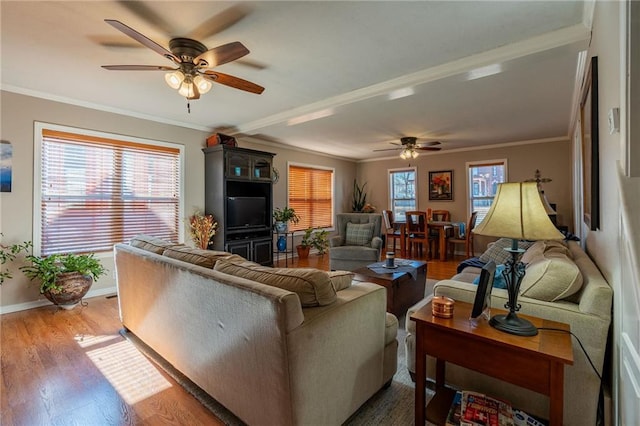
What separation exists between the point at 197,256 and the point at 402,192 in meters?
6.38

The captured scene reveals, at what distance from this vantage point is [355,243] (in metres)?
4.98

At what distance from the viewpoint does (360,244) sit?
494 centimetres

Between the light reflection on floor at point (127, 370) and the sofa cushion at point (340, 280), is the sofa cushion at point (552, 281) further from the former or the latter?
the light reflection on floor at point (127, 370)

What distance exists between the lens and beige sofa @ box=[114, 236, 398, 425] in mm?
1241

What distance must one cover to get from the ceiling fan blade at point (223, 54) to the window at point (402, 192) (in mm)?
5898

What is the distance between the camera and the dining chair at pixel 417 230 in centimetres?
580

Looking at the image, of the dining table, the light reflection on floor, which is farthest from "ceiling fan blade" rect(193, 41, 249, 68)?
the dining table

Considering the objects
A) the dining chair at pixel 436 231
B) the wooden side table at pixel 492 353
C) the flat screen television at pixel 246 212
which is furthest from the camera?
the dining chair at pixel 436 231

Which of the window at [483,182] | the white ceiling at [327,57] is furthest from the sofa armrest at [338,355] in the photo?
the window at [483,182]

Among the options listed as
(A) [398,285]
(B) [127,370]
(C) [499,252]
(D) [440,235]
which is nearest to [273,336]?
(B) [127,370]

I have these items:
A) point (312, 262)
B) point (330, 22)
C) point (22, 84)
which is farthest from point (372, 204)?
point (22, 84)

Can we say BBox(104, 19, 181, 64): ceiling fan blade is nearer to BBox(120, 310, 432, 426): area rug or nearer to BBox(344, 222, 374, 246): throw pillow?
BBox(120, 310, 432, 426): area rug

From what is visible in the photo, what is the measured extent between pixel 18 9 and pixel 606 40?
3.54 m

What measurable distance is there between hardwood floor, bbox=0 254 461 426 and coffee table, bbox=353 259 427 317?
1721mm
